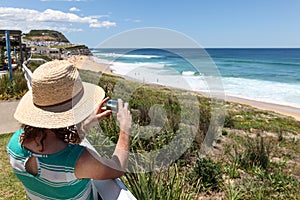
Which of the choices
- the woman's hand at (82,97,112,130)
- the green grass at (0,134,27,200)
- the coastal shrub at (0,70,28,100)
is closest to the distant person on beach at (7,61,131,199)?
the woman's hand at (82,97,112,130)

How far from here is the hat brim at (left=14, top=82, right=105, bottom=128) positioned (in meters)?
1.38

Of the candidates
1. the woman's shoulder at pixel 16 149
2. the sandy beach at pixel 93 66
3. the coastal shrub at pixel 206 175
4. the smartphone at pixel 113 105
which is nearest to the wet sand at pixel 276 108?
the coastal shrub at pixel 206 175

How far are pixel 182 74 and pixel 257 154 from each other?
3327 millimetres

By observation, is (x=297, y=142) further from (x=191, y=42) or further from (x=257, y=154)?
(x=191, y=42)

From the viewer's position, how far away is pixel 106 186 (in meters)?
1.61

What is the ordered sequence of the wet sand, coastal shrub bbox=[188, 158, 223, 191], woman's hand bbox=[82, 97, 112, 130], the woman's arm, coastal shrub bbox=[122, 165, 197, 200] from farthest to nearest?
1. the wet sand
2. coastal shrub bbox=[188, 158, 223, 191]
3. coastal shrub bbox=[122, 165, 197, 200]
4. woman's hand bbox=[82, 97, 112, 130]
5. the woman's arm

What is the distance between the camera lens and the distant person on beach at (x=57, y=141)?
136cm

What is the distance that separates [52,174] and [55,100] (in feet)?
1.13

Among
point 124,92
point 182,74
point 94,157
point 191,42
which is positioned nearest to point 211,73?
point 182,74

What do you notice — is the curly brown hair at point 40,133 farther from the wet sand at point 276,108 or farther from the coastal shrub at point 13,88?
the wet sand at point 276,108

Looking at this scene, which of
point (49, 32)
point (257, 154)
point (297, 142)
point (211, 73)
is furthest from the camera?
point (49, 32)

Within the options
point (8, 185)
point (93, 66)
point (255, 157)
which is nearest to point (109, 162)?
point (93, 66)

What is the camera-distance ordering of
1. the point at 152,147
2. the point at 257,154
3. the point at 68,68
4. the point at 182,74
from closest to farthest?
1. the point at 68,68
2. the point at 182,74
3. the point at 152,147
4. the point at 257,154

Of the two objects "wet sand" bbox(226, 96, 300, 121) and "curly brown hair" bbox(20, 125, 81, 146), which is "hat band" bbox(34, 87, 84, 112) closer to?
"curly brown hair" bbox(20, 125, 81, 146)
